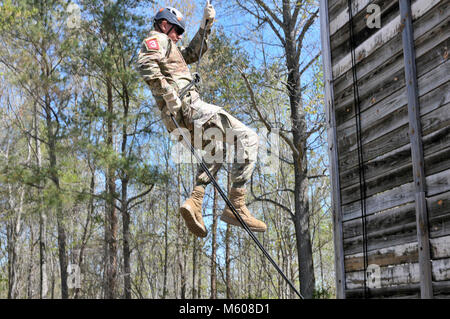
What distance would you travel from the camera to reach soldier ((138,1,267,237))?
4.62 metres

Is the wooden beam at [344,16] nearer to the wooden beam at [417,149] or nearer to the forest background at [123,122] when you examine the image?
the wooden beam at [417,149]

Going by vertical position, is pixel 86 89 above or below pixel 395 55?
above

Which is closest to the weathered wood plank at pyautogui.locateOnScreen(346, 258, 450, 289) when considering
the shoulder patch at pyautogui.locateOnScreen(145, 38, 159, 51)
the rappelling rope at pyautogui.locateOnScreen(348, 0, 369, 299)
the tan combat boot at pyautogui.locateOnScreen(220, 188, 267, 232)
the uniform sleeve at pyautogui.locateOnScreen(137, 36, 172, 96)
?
the rappelling rope at pyautogui.locateOnScreen(348, 0, 369, 299)

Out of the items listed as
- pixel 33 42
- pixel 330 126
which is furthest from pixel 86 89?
pixel 330 126

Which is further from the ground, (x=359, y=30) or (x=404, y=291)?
(x=359, y=30)

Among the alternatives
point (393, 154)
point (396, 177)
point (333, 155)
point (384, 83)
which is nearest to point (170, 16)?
point (333, 155)

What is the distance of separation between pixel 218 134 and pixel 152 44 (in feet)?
3.23

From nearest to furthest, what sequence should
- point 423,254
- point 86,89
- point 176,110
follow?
1. point 423,254
2. point 176,110
3. point 86,89

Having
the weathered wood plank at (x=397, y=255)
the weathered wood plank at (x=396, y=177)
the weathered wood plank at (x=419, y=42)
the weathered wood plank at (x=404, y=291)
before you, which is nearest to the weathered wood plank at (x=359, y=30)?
the weathered wood plank at (x=419, y=42)

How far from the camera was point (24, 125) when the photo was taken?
2119 centimetres

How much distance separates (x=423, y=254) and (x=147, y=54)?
2.87 meters

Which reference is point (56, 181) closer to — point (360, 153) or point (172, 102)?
point (172, 102)

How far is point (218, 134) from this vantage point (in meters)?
4.77

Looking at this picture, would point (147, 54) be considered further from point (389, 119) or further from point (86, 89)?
Result: point (86, 89)
